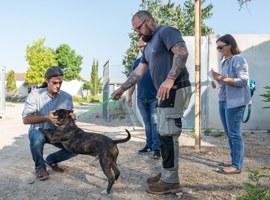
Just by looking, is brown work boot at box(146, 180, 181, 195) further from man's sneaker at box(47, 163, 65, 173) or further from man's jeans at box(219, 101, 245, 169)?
man's sneaker at box(47, 163, 65, 173)

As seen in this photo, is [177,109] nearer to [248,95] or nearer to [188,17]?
[248,95]

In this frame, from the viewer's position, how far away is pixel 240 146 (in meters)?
4.39

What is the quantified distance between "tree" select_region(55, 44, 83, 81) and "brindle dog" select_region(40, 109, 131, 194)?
2393 inches

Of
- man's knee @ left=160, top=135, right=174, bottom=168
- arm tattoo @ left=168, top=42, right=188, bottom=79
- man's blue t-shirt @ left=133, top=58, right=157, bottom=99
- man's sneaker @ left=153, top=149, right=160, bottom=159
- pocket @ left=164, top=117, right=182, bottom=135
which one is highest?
arm tattoo @ left=168, top=42, right=188, bottom=79

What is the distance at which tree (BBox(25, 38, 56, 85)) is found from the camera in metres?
44.2

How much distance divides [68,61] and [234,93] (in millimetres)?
61760

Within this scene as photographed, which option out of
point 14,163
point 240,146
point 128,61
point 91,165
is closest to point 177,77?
point 240,146

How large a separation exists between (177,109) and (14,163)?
3176 mm

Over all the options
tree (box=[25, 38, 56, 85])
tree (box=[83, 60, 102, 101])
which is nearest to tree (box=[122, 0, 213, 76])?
tree (box=[25, 38, 56, 85])

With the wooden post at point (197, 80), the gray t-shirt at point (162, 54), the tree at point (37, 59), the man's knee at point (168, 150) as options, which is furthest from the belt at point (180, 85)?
the tree at point (37, 59)

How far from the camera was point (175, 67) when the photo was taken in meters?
3.31

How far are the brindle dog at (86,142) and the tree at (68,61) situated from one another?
2393 inches

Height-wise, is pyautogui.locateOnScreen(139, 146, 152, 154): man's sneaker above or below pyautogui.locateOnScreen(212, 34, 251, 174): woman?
below

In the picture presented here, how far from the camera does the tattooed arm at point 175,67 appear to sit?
3281 mm
